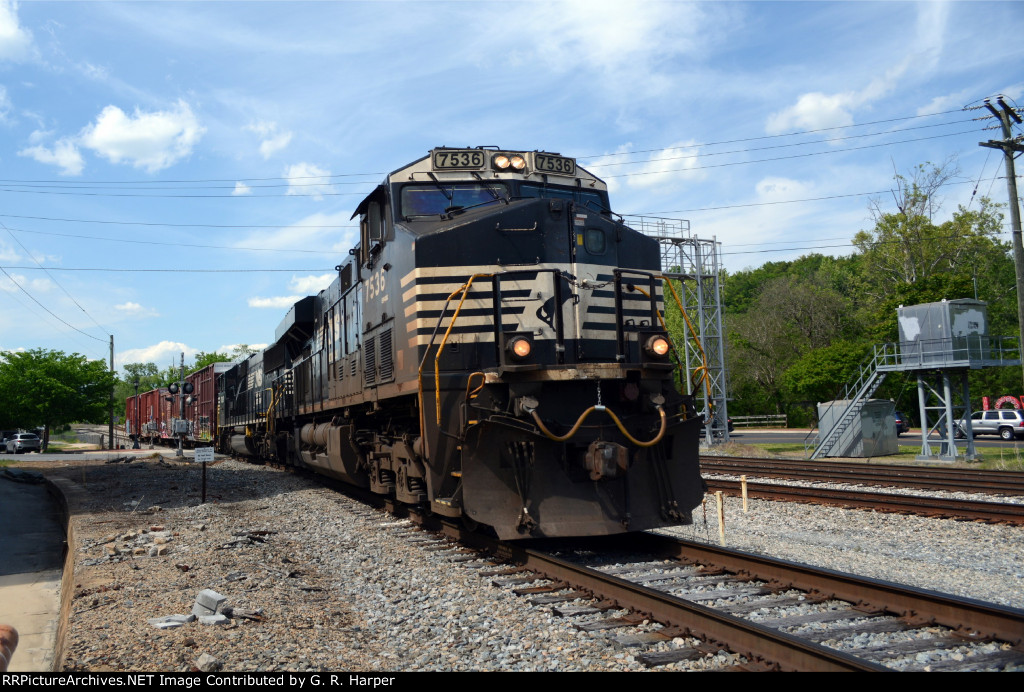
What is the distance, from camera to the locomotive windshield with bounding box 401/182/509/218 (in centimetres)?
849

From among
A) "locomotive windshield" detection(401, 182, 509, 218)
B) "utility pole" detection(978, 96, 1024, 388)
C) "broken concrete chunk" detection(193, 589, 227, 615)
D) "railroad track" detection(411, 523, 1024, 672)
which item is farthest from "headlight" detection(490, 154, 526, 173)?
"utility pole" detection(978, 96, 1024, 388)

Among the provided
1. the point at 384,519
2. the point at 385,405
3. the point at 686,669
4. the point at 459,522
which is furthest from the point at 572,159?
the point at 686,669

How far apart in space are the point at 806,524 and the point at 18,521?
1405 cm

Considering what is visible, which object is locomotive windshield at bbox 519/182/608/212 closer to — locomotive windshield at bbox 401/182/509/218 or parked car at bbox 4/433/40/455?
locomotive windshield at bbox 401/182/509/218

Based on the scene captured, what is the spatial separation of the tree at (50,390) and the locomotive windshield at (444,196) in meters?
47.0

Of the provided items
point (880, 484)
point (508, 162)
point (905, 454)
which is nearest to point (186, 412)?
point (905, 454)

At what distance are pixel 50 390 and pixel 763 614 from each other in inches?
2034

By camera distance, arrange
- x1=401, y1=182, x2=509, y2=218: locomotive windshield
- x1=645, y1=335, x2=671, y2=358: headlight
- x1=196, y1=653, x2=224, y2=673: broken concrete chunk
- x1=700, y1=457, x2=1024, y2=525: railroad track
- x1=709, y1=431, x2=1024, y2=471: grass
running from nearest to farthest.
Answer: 1. x1=196, y1=653, x2=224, y2=673: broken concrete chunk
2. x1=645, y1=335, x2=671, y2=358: headlight
3. x1=401, y1=182, x2=509, y2=218: locomotive windshield
4. x1=700, y1=457, x2=1024, y2=525: railroad track
5. x1=709, y1=431, x2=1024, y2=471: grass

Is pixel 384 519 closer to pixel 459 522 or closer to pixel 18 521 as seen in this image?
pixel 459 522

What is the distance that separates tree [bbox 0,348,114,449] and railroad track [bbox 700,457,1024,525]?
43.3 meters

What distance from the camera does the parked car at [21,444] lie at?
146 feet

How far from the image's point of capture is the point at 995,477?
47.2 ft

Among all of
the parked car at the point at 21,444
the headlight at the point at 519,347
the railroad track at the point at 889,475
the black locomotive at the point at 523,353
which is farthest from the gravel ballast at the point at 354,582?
the parked car at the point at 21,444

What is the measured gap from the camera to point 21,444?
4441 centimetres
